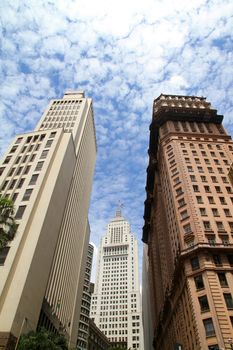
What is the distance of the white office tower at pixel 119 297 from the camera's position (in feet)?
493

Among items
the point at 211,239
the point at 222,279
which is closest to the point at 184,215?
the point at 211,239

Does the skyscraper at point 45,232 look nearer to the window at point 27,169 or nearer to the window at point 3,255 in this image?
the window at point 3,255

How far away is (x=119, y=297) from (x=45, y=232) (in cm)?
13367

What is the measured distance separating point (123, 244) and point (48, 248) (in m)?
154

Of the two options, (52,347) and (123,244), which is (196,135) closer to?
(52,347)

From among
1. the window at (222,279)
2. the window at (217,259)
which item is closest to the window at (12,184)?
the window at (217,259)

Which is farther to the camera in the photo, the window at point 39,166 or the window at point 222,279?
the window at point 39,166

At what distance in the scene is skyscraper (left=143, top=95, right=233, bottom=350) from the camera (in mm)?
43906

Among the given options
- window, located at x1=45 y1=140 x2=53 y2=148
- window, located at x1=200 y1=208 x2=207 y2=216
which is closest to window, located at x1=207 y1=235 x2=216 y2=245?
window, located at x1=200 y1=208 x2=207 y2=216

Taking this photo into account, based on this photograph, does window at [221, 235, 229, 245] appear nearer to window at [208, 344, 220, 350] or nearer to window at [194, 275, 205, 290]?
window at [194, 275, 205, 290]

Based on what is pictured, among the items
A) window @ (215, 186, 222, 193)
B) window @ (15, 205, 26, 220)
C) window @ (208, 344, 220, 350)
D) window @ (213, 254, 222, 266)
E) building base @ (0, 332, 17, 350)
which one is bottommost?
building base @ (0, 332, 17, 350)

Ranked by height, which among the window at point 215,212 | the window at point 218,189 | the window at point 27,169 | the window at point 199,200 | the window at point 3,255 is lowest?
the window at point 3,255

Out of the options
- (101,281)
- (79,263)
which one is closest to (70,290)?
(79,263)

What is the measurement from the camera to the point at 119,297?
167m
